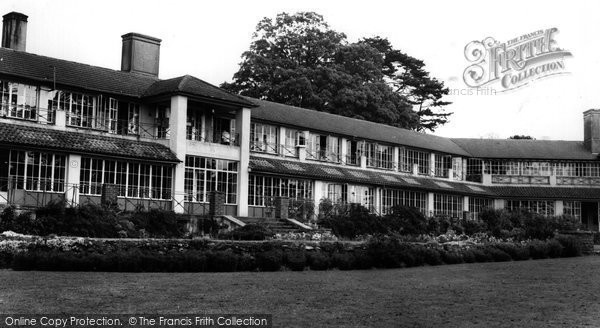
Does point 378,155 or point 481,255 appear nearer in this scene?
point 481,255

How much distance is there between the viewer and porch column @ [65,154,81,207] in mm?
28562

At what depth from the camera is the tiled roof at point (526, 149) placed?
56094 mm

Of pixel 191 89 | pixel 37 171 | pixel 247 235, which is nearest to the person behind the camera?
pixel 247 235

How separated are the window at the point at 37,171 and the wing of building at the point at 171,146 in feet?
0.13

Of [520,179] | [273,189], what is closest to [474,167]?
[520,179]

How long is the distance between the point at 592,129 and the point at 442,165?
12.8 meters

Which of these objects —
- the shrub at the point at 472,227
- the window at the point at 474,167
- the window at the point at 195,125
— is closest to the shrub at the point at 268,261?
the window at the point at 195,125

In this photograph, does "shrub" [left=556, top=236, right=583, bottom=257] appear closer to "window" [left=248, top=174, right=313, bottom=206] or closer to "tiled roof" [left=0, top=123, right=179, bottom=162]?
"window" [left=248, top=174, right=313, bottom=206]

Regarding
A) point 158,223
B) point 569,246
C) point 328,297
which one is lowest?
point 328,297

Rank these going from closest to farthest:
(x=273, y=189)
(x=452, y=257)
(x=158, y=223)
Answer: (x=452, y=257) < (x=158, y=223) < (x=273, y=189)

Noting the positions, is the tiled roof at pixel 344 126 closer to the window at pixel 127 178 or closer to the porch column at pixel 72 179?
the window at pixel 127 178

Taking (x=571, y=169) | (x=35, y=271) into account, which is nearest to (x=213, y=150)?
(x=35, y=271)

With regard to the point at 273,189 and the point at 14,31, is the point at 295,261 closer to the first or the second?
the point at 273,189

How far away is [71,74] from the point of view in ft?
105
